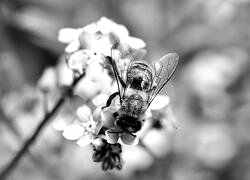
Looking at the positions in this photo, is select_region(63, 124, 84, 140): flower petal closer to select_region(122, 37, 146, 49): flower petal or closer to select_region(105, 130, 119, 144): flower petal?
select_region(105, 130, 119, 144): flower petal

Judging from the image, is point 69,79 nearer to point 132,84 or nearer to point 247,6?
point 132,84

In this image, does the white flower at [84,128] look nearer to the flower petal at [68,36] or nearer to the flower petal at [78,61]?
the flower petal at [78,61]

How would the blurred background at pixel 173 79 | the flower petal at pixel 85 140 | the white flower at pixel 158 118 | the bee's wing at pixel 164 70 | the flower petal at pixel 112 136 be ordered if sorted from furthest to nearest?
the blurred background at pixel 173 79 → the white flower at pixel 158 118 → the bee's wing at pixel 164 70 → the flower petal at pixel 85 140 → the flower petal at pixel 112 136

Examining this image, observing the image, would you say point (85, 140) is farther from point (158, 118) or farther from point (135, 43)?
point (158, 118)

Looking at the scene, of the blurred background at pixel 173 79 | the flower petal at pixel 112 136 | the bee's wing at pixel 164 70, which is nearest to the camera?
the flower petal at pixel 112 136

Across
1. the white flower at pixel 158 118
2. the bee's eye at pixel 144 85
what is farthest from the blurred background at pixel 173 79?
the bee's eye at pixel 144 85

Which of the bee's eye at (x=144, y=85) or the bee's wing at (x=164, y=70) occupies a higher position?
the bee's wing at (x=164, y=70)

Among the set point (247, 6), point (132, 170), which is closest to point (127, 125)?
point (132, 170)

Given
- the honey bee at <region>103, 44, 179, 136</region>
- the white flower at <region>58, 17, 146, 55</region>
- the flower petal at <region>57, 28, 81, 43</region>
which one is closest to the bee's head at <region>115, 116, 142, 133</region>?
the honey bee at <region>103, 44, 179, 136</region>
